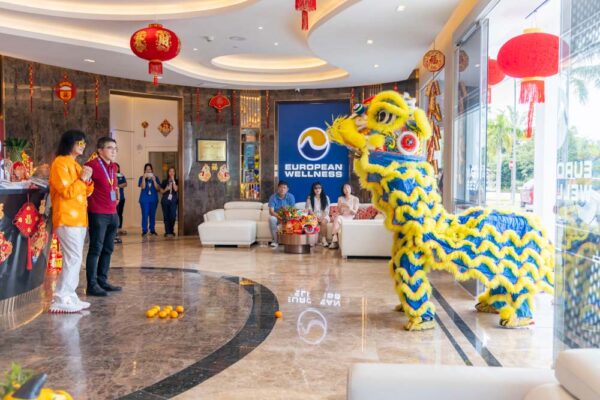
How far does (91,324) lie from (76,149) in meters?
1.57

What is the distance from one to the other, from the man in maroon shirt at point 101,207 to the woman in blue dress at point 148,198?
19.1 feet

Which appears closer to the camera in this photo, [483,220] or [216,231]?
[483,220]

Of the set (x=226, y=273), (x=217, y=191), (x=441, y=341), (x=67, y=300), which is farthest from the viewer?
(x=217, y=191)

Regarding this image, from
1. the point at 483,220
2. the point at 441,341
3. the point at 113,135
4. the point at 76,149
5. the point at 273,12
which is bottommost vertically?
the point at 441,341

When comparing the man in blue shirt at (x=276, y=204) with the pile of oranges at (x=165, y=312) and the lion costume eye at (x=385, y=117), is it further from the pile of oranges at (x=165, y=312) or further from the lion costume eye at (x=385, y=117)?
the lion costume eye at (x=385, y=117)

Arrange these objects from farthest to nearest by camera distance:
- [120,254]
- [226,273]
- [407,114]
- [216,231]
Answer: [216,231], [120,254], [226,273], [407,114]

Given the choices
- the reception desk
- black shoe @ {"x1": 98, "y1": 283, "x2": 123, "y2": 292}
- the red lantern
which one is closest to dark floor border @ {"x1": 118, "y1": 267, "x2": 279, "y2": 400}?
black shoe @ {"x1": 98, "y1": 283, "x2": 123, "y2": 292}

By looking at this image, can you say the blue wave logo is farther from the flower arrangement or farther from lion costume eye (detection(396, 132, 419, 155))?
lion costume eye (detection(396, 132, 419, 155))

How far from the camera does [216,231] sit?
901 centimetres

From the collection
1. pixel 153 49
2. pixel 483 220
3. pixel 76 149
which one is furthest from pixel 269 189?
pixel 483 220

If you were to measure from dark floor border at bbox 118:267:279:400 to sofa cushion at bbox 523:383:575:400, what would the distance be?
1990 millimetres

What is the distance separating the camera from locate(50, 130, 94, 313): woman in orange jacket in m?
4.49

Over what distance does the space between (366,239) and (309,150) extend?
410 centimetres

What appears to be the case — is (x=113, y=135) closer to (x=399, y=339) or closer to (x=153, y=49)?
(x=153, y=49)
